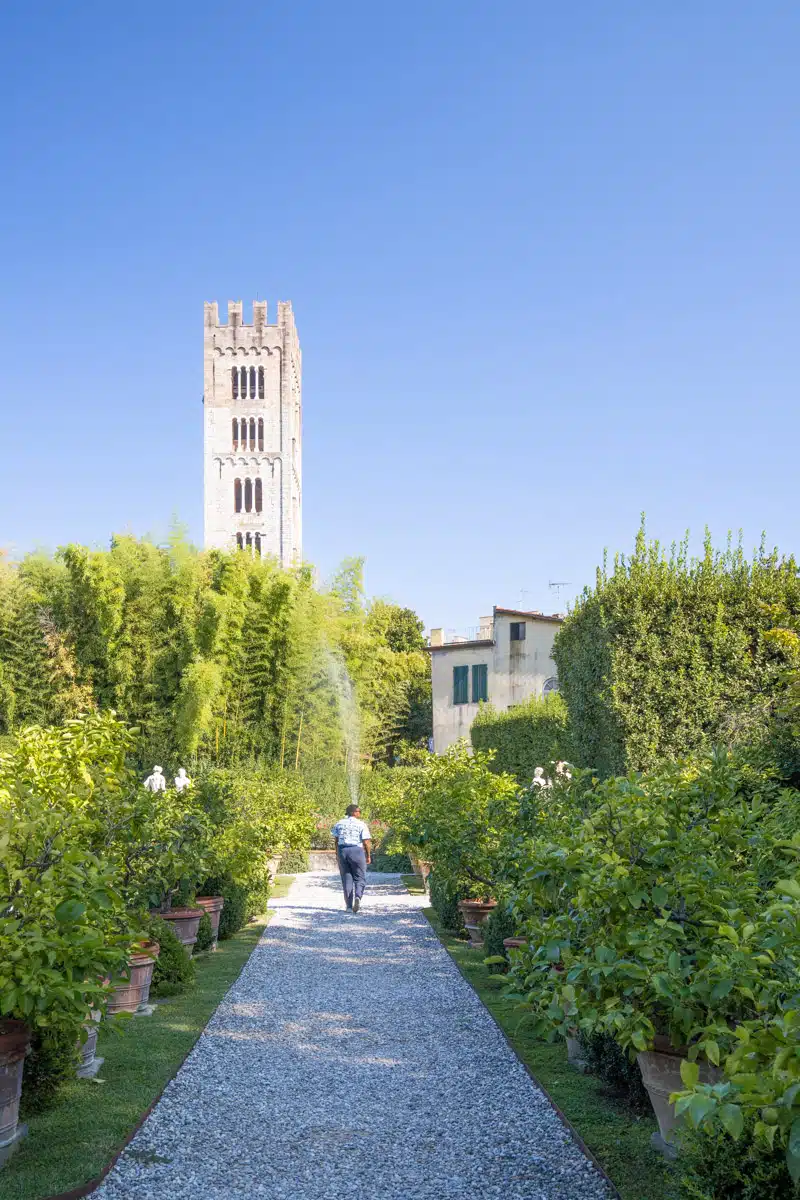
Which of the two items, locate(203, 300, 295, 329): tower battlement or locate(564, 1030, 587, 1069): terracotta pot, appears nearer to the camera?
locate(564, 1030, 587, 1069): terracotta pot

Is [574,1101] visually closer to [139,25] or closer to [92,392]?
[139,25]

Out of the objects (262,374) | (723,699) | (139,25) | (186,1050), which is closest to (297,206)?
(139,25)

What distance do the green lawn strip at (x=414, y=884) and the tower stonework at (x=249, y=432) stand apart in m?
40.4

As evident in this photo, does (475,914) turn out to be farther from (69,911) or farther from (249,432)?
(249,432)

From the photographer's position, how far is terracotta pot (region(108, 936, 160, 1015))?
240 inches

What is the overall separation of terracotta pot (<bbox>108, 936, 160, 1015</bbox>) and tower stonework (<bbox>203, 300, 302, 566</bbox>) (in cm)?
5234

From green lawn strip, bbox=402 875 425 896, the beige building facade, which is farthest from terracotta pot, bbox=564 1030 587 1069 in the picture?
the beige building facade

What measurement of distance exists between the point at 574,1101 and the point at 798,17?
8.36 m

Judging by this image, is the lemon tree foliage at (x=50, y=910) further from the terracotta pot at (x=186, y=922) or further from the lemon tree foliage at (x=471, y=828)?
the lemon tree foliage at (x=471, y=828)

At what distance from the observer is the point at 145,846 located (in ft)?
21.9

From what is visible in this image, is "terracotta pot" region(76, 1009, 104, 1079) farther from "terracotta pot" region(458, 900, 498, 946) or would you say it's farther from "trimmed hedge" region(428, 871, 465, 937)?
"terracotta pot" region(458, 900, 498, 946)

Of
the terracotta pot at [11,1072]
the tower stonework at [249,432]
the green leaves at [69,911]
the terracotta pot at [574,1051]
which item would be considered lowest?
the terracotta pot at [574,1051]

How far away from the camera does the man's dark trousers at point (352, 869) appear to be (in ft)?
41.2

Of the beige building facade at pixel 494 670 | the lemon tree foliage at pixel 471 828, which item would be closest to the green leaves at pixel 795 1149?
the lemon tree foliage at pixel 471 828
